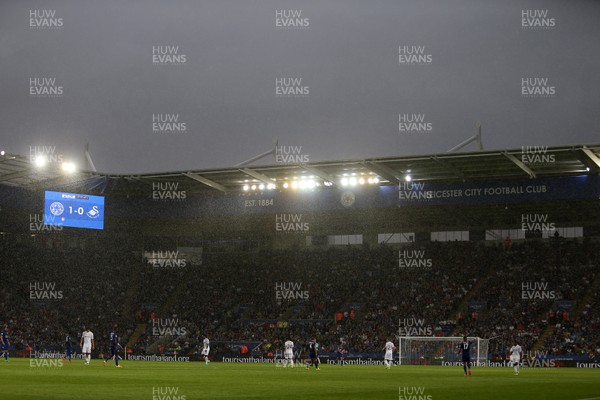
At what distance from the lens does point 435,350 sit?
5347 cm

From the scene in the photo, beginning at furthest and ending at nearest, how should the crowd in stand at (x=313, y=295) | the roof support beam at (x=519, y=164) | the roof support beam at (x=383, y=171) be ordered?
the crowd in stand at (x=313, y=295)
the roof support beam at (x=383, y=171)
the roof support beam at (x=519, y=164)

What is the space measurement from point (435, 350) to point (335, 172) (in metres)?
15.5

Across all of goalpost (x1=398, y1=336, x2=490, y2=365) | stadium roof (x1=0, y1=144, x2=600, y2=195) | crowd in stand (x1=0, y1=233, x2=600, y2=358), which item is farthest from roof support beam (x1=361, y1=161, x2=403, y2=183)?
goalpost (x1=398, y1=336, x2=490, y2=365)

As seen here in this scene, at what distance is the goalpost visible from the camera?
52188 mm

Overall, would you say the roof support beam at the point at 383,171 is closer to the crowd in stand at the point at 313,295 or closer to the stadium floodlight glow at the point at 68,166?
the crowd in stand at the point at 313,295

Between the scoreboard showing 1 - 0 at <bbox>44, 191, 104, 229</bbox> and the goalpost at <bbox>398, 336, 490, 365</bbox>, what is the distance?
77.3ft

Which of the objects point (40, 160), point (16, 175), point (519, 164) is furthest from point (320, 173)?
point (16, 175)

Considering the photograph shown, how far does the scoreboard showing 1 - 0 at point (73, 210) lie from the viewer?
56875mm

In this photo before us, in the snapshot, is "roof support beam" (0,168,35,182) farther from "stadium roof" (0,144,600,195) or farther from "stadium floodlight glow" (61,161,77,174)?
"stadium floodlight glow" (61,161,77,174)

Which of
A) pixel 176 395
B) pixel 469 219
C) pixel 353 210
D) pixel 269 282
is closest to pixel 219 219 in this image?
pixel 269 282

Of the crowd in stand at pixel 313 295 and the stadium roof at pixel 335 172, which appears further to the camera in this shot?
the crowd in stand at pixel 313 295

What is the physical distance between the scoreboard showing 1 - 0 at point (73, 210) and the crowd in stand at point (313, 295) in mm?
10797

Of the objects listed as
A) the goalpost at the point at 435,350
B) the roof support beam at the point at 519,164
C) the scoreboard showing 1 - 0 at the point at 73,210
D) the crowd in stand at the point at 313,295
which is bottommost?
the goalpost at the point at 435,350

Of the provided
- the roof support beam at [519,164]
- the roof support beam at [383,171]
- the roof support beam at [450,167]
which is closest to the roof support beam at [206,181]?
the roof support beam at [383,171]
